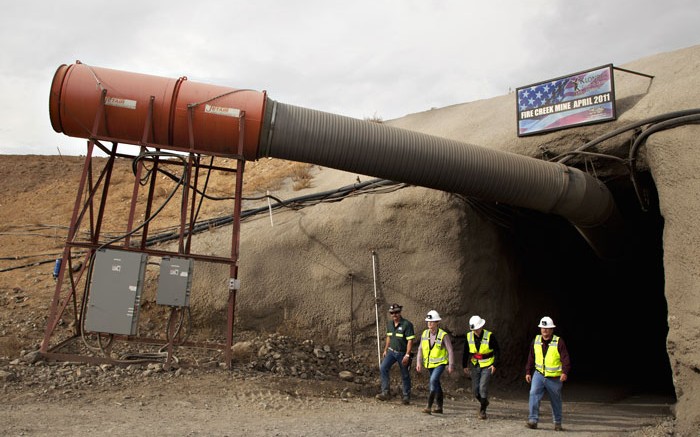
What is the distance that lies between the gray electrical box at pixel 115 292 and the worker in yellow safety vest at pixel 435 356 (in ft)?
13.8

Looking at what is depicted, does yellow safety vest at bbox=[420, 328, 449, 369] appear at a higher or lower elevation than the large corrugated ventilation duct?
lower

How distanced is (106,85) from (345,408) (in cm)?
575

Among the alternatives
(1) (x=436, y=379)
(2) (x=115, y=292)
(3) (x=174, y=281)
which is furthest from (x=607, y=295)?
(2) (x=115, y=292)

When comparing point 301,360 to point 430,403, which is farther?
point 301,360

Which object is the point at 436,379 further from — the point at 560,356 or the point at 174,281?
the point at 174,281

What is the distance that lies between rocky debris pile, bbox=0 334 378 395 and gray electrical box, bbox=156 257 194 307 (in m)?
0.93

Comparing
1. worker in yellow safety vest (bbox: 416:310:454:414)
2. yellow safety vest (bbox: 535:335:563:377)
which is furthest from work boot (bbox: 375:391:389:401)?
yellow safety vest (bbox: 535:335:563:377)

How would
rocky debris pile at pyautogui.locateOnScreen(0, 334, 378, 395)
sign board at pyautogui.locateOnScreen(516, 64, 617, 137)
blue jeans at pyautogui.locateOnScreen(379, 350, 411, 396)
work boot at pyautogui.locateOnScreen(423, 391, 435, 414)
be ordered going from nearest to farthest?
rocky debris pile at pyautogui.locateOnScreen(0, 334, 378, 395) → work boot at pyautogui.locateOnScreen(423, 391, 435, 414) → blue jeans at pyautogui.locateOnScreen(379, 350, 411, 396) → sign board at pyautogui.locateOnScreen(516, 64, 617, 137)

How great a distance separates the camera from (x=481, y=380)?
8828 millimetres

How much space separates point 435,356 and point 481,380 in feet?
2.39

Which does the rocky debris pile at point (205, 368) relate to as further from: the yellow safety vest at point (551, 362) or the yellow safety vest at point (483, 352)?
the yellow safety vest at point (551, 362)

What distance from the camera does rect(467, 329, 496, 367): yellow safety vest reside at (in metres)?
8.87

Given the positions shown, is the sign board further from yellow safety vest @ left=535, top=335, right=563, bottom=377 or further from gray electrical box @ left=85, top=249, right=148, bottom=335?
gray electrical box @ left=85, top=249, right=148, bottom=335

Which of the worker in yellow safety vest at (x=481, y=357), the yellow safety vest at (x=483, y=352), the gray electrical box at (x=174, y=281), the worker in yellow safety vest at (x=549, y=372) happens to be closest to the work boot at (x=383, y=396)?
the worker in yellow safety vest at (x=481, y=357)
